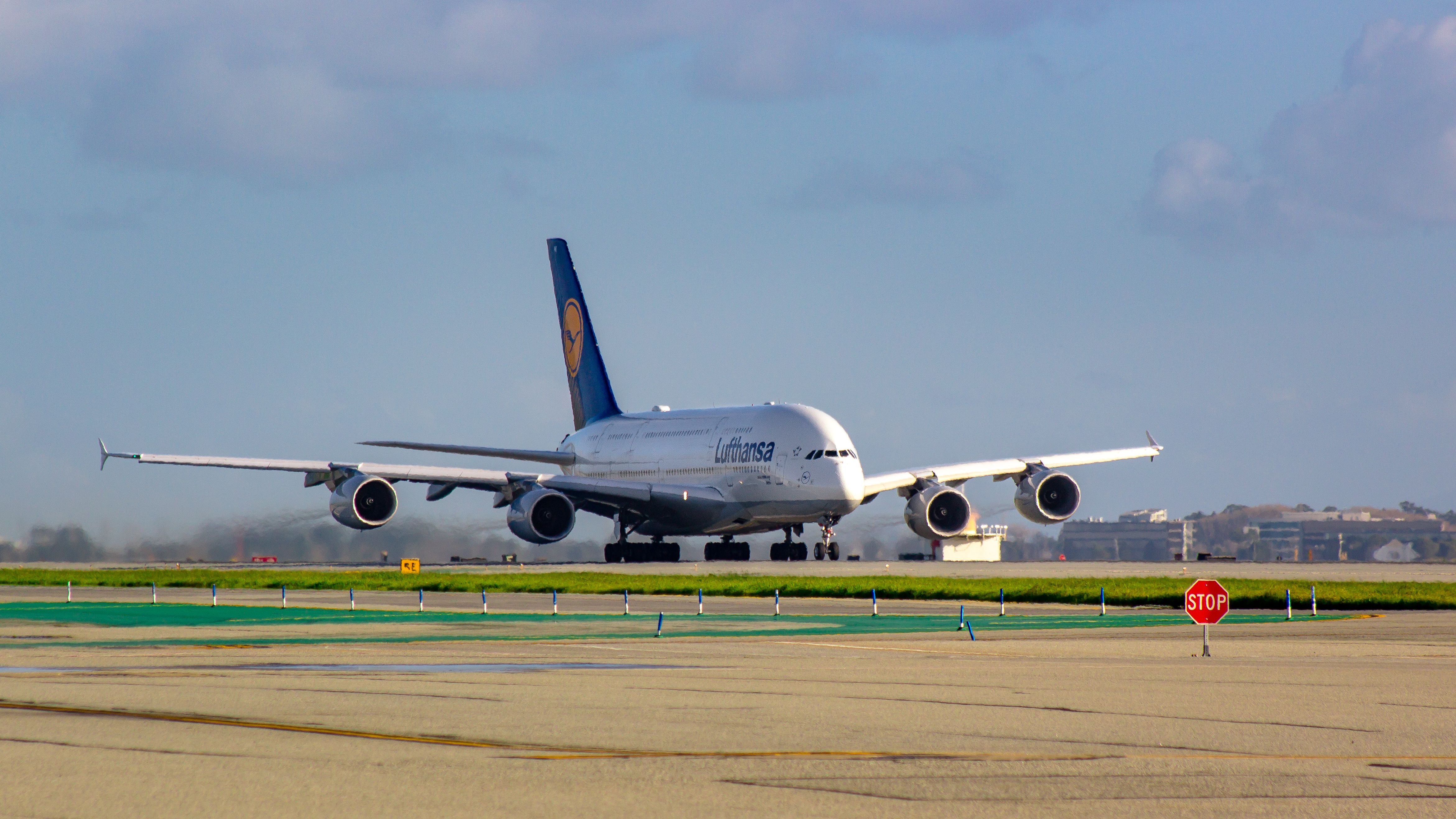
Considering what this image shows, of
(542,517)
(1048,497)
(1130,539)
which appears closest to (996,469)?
(1048,497)

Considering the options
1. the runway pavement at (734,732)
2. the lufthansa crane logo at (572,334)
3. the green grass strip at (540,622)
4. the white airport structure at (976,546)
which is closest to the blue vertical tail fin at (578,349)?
the lufthansa crane logo at (572,334)

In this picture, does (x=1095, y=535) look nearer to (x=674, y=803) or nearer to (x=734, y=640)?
(x=734, y=640)

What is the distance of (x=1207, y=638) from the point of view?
20969mm

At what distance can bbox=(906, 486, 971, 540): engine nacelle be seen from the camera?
177 feet

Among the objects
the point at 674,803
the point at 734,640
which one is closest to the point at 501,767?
the point at 674,803

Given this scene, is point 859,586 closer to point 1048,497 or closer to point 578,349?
point 1048,497

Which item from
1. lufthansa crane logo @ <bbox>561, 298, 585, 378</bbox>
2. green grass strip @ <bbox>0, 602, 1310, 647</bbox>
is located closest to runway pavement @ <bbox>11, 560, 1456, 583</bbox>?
lufthansa crane logo @ <bbox>561, 298, 585, 378</bbox>

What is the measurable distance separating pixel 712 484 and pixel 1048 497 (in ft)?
40.6

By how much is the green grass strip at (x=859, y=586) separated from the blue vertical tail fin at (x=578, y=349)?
62.2ft

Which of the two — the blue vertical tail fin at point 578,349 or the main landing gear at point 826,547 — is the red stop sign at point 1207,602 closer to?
the main landing gear at point 826,547

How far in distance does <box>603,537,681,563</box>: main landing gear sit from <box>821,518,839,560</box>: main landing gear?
4.59m

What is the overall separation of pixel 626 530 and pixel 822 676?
41757 millimetres

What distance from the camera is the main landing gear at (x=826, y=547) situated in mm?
54062

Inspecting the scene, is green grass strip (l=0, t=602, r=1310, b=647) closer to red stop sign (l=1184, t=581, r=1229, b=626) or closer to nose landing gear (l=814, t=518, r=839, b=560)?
red stop sign (l=1184, t=581, r=1229, b=626)
